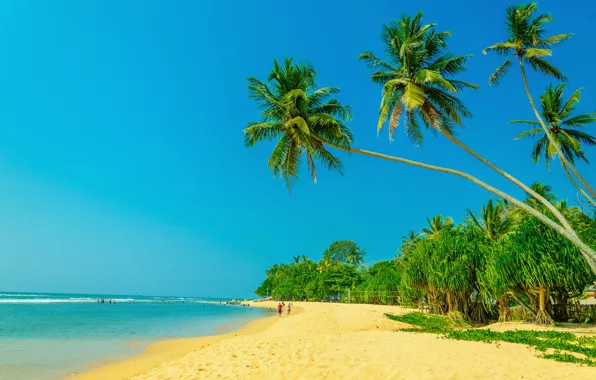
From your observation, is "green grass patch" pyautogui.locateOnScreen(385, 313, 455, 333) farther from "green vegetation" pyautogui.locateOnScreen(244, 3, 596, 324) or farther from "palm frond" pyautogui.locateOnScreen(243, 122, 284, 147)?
"palm frond" pyautogui.locateOnScreen(243, 122, 284, 147)

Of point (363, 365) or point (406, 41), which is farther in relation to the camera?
point (406, 41)

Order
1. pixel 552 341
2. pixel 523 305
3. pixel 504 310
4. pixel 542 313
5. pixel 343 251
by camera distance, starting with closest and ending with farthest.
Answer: pixel 552 341, pixel 542 313, pixel 523 305, pixel 504 310, pixel 343 251

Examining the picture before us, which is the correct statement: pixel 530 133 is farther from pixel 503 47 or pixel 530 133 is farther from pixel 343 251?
pixel 343 251

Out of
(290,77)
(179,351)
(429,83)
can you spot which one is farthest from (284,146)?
(179,351)

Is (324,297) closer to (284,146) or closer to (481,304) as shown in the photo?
(481,304)

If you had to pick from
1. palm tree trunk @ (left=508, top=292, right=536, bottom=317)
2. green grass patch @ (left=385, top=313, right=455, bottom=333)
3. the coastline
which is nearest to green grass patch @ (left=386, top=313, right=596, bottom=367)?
green grass patch @ (left=385, top=313, right=455, bottom=333)

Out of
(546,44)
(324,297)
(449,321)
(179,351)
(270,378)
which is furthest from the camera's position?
(324,297)

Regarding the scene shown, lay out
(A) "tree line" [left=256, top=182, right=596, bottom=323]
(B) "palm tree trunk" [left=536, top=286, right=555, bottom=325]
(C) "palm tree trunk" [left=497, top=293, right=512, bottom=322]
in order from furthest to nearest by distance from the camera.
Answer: (C) "palm tree trunk" [left=497, top=293, right=512, bottom=322] < (B) "palm tree trunk" [left=536, top=286, right=555, bottom=325] < (A) "tree line" [left=256, top=182, right=596, bottom=323]

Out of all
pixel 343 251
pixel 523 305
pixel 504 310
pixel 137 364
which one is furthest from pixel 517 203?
pixel 343 251

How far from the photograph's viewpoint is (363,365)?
7766 mm

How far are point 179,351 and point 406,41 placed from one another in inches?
→ 582

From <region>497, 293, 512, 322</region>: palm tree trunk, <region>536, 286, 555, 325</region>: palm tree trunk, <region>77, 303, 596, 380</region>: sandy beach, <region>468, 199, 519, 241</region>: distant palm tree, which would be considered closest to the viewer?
<region>77, 303, 596, 380</region>: sandy beach

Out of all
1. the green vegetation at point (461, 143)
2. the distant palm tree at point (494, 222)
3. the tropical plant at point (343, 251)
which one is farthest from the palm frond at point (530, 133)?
the tropical plant at point (343, 251)

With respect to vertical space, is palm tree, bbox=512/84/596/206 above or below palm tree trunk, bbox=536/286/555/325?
above
